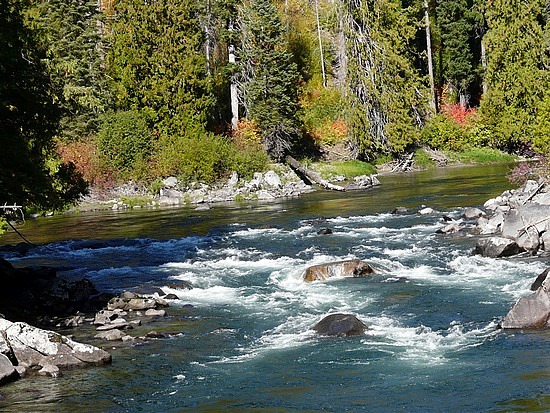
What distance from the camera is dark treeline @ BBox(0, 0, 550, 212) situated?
4691 centimetres

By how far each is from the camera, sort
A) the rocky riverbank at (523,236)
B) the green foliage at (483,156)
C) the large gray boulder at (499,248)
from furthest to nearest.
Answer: the green foliage at (483,156), the large gray boulder at (499,248), the rocky riverbank at (523,236)

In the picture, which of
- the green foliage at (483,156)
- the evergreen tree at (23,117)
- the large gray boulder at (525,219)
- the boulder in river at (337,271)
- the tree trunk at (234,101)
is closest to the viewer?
the evergreen tree at (23,117)

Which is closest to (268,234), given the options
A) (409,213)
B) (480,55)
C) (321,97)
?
(409,213)

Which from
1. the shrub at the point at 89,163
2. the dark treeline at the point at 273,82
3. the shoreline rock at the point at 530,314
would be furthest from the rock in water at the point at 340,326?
the shrub at the point at 89,163

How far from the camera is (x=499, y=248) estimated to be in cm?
2114

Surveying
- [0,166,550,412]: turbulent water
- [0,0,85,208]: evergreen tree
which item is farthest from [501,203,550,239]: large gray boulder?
[0,0,85,208]: evergreen tree

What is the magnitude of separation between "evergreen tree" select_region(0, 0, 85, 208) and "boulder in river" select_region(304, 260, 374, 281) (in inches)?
272

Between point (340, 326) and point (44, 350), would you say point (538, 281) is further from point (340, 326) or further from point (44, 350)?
point (44, 350)

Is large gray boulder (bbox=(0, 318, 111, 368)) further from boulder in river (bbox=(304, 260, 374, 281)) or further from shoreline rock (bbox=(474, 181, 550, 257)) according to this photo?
shoreline rock (bbox=(474, 181, 550, 257))

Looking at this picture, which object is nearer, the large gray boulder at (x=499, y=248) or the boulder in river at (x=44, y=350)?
the boulder in river at (x=44, y=350)

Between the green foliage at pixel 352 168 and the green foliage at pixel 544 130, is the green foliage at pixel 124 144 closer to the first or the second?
the green foliage at pixel 352 168

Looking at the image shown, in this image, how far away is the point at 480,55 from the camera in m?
70.3

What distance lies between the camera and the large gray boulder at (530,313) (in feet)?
46.4

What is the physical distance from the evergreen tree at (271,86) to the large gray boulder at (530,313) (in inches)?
1412
